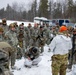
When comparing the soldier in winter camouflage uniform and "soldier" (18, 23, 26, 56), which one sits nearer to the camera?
"soldier" (18, 23, 26, 56)

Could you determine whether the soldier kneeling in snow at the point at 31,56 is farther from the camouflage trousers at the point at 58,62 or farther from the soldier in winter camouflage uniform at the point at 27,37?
the soldier in winter camouflage uniform at the point at 27,37

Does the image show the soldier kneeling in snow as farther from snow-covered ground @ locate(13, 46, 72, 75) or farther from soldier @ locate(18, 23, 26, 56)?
soldier @ locate(18, 23, 26, 56)

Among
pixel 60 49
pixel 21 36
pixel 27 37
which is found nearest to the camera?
pixel 60 49

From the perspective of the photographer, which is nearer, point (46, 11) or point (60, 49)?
point (60, 49)

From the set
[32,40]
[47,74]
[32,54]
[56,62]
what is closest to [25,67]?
[32,54]

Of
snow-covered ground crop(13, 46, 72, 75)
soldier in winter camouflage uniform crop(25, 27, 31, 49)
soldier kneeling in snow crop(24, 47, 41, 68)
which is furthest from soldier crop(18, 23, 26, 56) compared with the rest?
soldier kneeling in snow crop(24, 47, 41, 68)

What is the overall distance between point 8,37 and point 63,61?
2.84m

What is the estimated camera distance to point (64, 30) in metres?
8.19

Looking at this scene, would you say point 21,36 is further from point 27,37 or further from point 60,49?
point 60,49

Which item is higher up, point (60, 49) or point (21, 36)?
point (60, 49)

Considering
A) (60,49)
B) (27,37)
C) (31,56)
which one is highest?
(60,49)

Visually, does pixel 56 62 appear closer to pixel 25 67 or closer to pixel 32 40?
pixel 25 67

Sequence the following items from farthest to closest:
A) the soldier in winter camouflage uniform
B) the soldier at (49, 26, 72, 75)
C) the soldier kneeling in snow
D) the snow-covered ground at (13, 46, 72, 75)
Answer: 1. the soldier in winter camouflage uniform
2. the soldier kneeling in snow
3. the snow-covered ground at (13, 46, 72, 75)
4. the soldier at (49, 26, 72, 75)

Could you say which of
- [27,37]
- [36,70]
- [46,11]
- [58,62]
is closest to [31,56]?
[36,70]
